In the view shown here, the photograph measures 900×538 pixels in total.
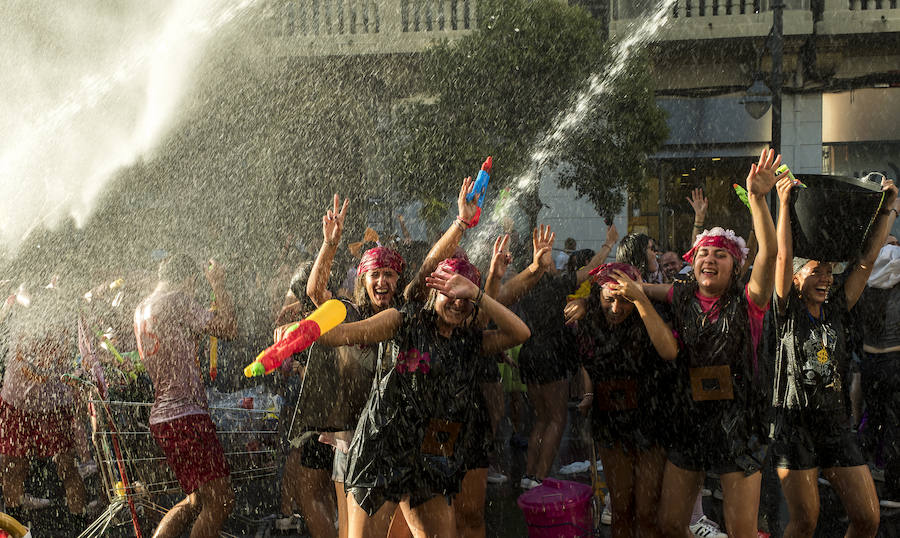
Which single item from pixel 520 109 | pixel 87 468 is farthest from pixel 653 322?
pixel 520 109

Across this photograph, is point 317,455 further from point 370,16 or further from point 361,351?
point 370,16

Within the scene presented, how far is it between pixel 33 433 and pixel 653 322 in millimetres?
4082

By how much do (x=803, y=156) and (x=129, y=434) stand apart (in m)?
13.9

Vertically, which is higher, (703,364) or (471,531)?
(703,364)

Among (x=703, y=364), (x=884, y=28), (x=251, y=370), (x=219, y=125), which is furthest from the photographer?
(x=884, y=28)

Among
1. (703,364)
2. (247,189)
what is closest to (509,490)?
(703,364)

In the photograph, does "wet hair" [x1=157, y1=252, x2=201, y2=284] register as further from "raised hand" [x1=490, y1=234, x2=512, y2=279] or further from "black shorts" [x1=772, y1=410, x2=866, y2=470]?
"black shorts" [x1=772, y1=410, x2=866, y2=470]

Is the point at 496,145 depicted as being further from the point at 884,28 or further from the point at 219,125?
the point at 884,28

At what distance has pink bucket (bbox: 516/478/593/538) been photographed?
15.2 feet

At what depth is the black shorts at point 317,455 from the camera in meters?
4.75

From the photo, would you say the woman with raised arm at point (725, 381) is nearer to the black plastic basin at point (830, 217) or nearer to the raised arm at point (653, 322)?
the raised arm at point (653, 322)

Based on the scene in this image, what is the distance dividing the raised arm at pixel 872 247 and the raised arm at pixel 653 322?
3.11 feet

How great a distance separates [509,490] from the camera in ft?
22.2

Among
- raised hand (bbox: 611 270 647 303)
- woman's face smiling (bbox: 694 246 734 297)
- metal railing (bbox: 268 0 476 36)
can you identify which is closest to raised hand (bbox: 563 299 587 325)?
raised hand (bbox: 611 270 647 303)
